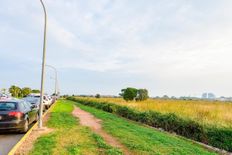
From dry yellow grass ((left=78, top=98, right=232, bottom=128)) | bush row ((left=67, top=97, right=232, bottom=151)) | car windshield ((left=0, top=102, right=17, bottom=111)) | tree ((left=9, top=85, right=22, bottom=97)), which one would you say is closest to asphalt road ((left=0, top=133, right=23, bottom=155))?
car windshield ((left=0, top=102, right=17, bottom=111))

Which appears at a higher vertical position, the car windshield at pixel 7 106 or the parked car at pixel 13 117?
the car windshield at pixel 7 106

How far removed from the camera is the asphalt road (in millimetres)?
7574

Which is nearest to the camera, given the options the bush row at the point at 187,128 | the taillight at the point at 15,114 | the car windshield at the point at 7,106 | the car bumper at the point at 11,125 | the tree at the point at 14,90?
the bush row at the point at 187,128

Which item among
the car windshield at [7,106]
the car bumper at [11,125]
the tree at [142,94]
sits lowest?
the car bumper at [11,125]

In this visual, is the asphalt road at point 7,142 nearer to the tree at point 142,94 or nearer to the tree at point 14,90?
the tree at point 142,94

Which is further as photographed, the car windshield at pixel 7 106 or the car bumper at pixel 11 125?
the car windshield at pixel 7 106

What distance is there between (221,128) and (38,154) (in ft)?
24.1

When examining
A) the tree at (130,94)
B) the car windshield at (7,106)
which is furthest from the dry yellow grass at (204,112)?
the tree at (130,94)

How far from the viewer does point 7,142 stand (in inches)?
349

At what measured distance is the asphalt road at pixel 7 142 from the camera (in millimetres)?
7574

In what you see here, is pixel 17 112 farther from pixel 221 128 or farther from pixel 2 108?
pixel 221 128

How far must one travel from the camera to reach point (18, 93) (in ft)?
310

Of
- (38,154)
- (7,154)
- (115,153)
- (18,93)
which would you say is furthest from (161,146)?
(18,93)

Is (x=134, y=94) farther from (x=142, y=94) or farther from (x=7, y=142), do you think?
(x=7, y=142)
